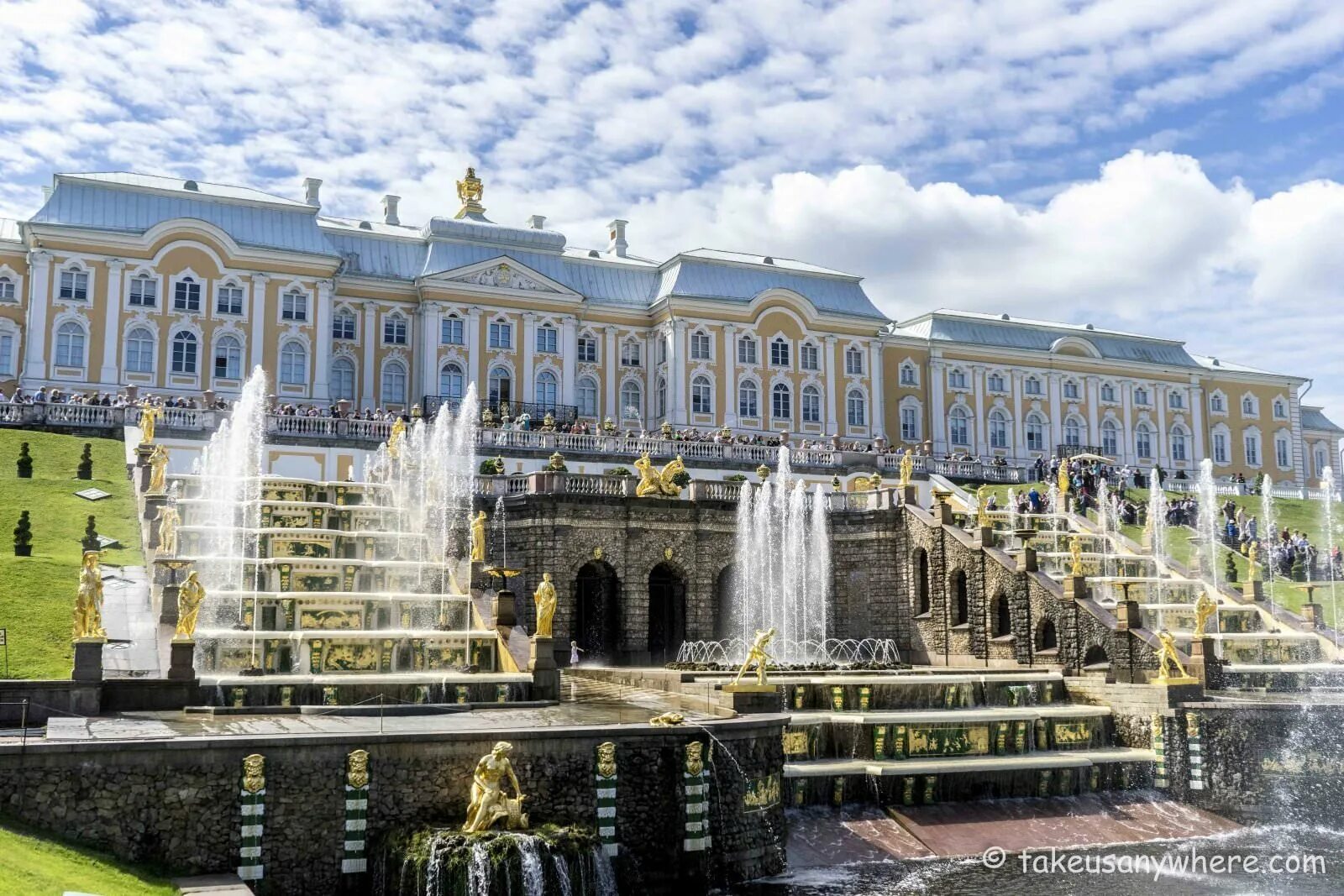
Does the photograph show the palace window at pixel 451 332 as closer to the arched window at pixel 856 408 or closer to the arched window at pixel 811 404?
the arched window at pixel 811 404

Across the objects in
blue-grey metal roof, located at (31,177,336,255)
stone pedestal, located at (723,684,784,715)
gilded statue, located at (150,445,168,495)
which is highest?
Answer: blue-grey metal roof, located at (31,177,336,255)

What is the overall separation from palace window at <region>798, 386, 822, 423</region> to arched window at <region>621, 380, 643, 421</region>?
7.88 metres

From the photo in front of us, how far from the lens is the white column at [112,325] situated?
50.9 meters

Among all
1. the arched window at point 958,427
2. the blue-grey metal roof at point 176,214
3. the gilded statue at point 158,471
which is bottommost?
the gilded statue at point 158,471

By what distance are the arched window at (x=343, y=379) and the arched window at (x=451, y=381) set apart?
155 inches

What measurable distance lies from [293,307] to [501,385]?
9.76 metres

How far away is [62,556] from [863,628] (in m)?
22.8

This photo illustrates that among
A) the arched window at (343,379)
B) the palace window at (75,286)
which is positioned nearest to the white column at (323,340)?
the arched window at (343,379)

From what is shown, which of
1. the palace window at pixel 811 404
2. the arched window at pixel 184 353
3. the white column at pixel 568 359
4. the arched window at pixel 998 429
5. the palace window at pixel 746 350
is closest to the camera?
the arched window at pixel 184 353

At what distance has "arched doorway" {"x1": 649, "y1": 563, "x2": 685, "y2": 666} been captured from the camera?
1494 inches

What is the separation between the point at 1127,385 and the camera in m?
72.4

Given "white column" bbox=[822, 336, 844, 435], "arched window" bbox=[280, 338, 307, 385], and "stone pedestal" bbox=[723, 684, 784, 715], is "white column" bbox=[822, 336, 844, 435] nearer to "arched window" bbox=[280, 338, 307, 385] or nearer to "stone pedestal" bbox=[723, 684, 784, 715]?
"arched window" bbox=[280, 338, 307, 385]

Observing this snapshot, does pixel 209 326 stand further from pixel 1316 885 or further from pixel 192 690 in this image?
pixel 1316 885

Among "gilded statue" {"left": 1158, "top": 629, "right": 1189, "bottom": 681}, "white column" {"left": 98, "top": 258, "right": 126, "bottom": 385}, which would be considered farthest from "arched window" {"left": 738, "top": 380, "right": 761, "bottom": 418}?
"gilded statue" {"left": 1158, "top": 629, "right": 1189, "bottom": 681}
